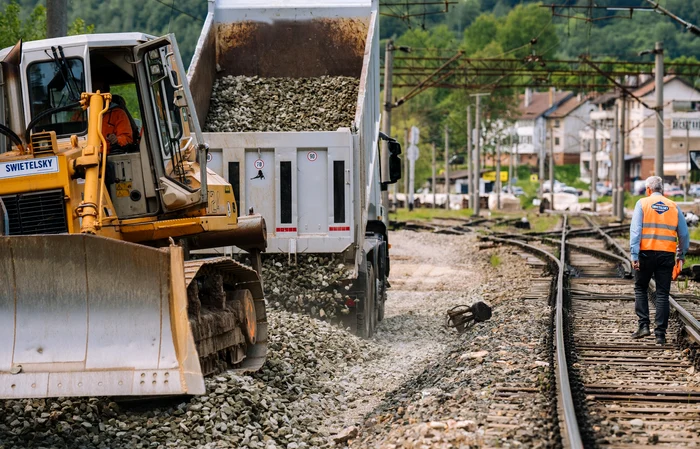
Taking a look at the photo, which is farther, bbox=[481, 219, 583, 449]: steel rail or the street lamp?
the street lamp

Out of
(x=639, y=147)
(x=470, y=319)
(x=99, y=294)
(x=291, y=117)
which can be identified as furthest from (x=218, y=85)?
(x=639, y=147)

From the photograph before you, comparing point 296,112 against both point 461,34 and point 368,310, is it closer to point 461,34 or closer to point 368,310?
point 368,310

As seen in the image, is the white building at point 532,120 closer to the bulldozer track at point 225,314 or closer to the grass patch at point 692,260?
the grass patch at point 692,260

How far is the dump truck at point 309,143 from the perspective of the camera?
12.3m

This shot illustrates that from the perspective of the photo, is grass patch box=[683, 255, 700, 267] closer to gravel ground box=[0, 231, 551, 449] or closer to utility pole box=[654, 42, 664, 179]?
utility pole box=[654, 42, 664, 179]

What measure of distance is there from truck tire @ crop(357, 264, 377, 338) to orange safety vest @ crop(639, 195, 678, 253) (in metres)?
3.47

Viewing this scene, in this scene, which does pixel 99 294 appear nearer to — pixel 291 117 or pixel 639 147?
pixel 291 117

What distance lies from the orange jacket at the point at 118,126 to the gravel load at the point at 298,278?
165 inches

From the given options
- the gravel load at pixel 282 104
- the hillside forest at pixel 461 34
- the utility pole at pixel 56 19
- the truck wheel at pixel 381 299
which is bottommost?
the truck wheel at pixel 381 299

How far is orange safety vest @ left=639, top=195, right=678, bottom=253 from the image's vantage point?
10.9m

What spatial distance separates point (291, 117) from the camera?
1376cm

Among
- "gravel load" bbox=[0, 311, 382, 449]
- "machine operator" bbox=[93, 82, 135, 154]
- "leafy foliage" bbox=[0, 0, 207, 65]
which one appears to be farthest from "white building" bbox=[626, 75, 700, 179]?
"machine operator" bbox=[93, 82, 135, 154]

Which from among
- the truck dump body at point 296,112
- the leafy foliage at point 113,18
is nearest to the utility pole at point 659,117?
the leafy foliage at point 113,18

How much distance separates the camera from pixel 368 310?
1325cm
